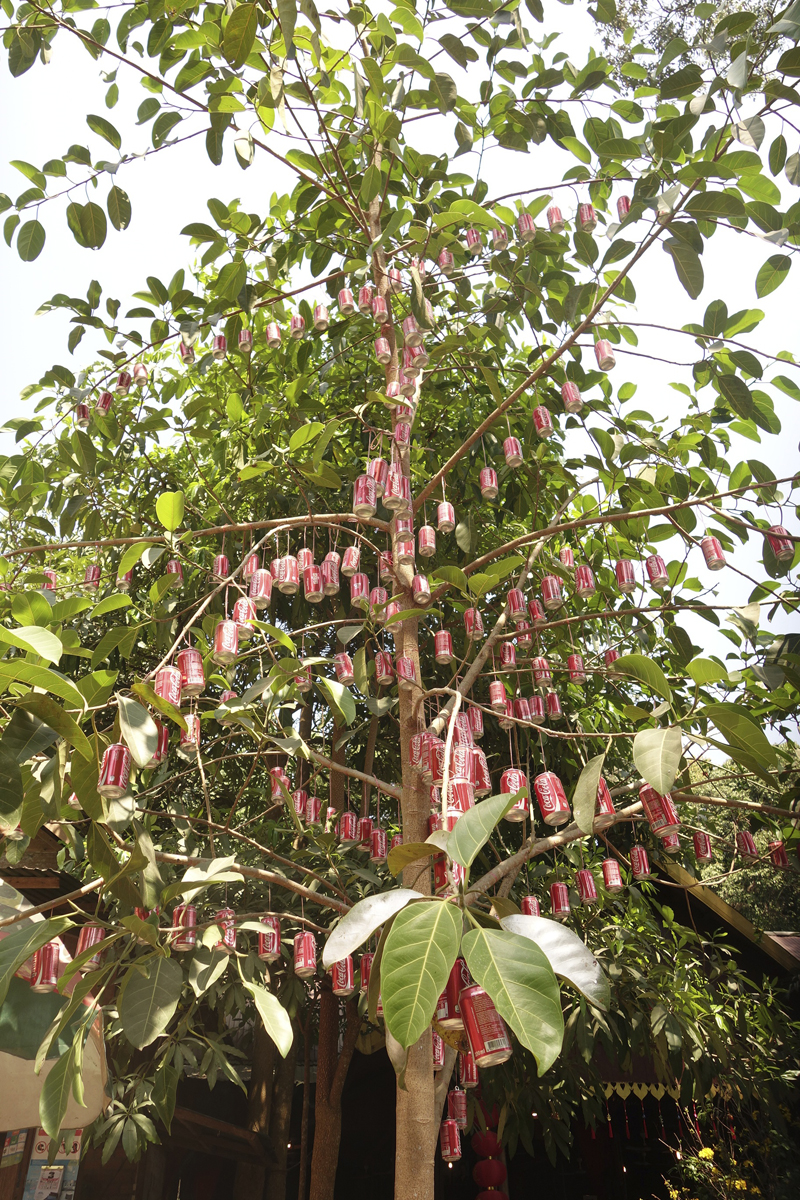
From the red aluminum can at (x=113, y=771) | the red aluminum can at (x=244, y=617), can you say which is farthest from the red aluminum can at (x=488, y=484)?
the red aluminum can at (x=113, y=771)

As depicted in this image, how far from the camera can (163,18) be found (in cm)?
198

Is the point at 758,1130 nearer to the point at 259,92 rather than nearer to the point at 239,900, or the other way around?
the point at 239,900

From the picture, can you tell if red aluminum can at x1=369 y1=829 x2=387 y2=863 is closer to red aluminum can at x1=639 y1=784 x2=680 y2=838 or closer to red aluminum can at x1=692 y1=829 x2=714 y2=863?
red aluminum can at x1=692 y1=829 x2=714 y2=863

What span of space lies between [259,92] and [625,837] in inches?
145

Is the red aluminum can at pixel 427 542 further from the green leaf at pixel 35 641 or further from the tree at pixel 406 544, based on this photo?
the green leaf at pixel 35 641

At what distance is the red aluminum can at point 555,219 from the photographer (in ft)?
7.47

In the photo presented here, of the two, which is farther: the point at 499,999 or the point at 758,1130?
the point at 758,1130

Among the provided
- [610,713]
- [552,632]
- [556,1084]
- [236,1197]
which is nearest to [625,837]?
[610,713]

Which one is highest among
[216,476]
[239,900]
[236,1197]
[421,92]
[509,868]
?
[216,476]

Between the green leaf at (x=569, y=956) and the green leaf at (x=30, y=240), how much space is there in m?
2.01

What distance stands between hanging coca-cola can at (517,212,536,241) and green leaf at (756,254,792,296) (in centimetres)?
67

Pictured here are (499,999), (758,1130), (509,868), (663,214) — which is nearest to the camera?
(499,999)

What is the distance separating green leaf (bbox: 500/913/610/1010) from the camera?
780 mm

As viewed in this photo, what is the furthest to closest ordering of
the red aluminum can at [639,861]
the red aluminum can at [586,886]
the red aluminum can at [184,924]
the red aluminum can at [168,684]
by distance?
the red aluminum can at [586,886]
the red aluminum can at [639,861]
the red aluminum can at [184,924]
the red aluminum can at [168,684]
